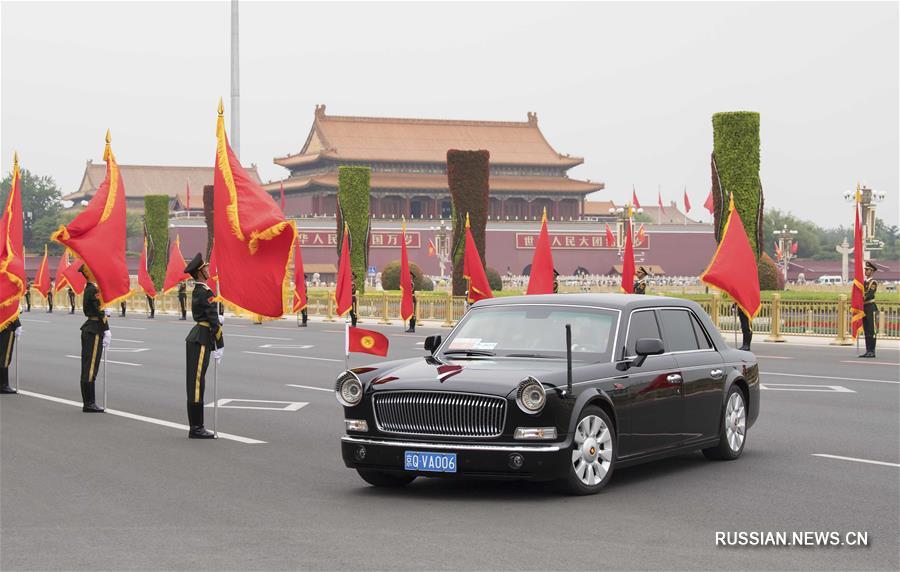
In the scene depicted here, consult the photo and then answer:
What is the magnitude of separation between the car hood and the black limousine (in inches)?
0.5

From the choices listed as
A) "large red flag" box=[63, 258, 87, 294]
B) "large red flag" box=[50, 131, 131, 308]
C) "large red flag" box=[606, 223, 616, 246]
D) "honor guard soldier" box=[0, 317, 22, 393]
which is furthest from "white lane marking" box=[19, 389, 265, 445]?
"large red flag" box=[606, 223, 616, 246]

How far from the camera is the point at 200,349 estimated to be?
13.2m

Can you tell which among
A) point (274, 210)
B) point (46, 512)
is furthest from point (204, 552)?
point (274, 210)

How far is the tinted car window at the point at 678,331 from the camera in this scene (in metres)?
10.9

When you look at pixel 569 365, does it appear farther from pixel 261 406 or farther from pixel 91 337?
pixel 91 337

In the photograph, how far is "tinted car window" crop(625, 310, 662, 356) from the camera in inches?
405

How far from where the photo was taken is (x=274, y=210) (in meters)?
14.4

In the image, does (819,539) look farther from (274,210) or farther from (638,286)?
(638,286)

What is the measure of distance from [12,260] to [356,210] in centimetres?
3810

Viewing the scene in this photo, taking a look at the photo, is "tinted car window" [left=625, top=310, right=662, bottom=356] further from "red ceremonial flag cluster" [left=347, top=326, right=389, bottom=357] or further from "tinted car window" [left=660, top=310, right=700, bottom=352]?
"red ceremonial flag cluster" [left=347, top=326, right=389, bottom=357]

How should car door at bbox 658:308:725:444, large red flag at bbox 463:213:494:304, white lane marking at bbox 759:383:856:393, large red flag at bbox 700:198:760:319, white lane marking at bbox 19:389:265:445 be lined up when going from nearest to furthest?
car door at bbox 658:308:725:444 → white lane marking at bbox 19:389:265:445 → white lane marking at bbox 759:383:856:393 → large red flag at bbox 700:198:760:319 → large red flag at bbox 463:213:494:304

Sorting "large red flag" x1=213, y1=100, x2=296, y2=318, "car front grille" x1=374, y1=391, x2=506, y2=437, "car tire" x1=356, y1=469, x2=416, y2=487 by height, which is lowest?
"car tire" x1=356, y1=469, x2=416, y2=487

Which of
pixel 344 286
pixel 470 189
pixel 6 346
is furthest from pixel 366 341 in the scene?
Result: pixel 470 189

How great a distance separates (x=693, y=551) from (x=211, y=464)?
508 cm
